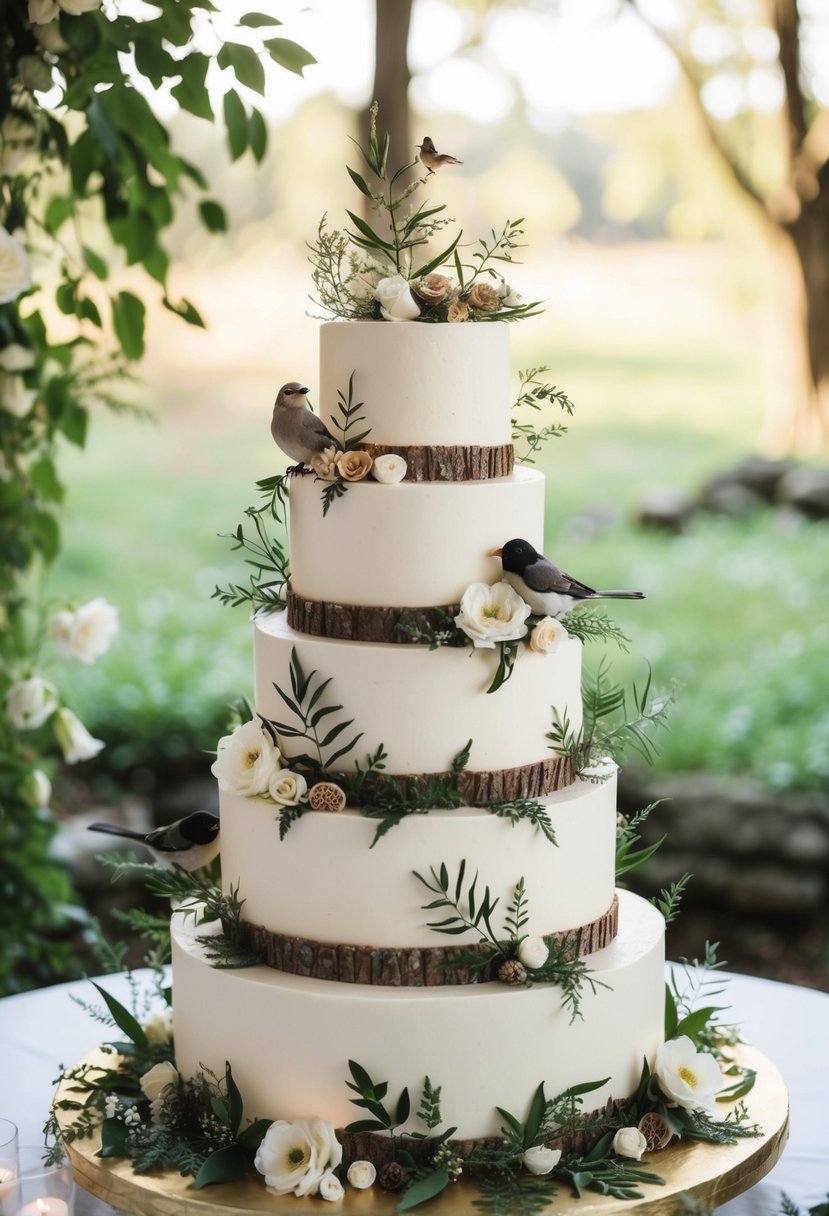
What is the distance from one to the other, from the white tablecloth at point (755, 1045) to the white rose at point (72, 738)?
1.71 feet

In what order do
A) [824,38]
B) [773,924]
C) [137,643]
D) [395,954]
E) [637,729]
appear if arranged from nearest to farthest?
[395,954] < [637,729] < [773,924] < [137,643] < [824,38]

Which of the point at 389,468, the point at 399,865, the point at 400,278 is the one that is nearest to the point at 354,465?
the point at 389,468

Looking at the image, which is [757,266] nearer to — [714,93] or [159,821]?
[714,93]

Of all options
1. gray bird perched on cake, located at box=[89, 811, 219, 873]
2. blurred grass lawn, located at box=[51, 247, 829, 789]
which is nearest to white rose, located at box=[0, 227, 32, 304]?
gray bird perched on cake, located at box=[89, 811, 219, 873]

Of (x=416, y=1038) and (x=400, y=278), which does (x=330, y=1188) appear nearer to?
(x=416, y=1038)

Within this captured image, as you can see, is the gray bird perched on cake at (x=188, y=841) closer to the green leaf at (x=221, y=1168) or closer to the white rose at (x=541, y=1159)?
the green leaf at (x=221, y=1168)

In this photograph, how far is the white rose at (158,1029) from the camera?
267 cm

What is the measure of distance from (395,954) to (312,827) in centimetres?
24

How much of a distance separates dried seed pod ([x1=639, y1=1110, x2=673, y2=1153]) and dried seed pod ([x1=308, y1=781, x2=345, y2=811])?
2.45 feet

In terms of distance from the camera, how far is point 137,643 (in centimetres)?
684

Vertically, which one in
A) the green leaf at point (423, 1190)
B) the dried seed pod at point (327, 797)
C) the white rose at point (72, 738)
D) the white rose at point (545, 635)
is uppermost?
the white rose at point (545, 635)

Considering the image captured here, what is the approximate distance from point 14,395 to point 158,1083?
1.67 m

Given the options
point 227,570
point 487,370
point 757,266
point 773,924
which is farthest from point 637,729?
point 757,266


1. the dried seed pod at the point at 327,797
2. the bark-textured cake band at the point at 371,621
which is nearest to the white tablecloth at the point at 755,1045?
the dried seed pod at the point at 327,797
